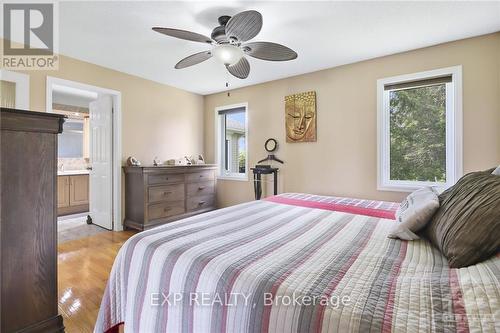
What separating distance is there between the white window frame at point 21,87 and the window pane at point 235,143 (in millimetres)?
2914

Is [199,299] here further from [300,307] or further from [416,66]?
[416,66]

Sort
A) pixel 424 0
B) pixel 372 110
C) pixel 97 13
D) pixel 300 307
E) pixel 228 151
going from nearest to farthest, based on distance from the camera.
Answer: pixel 300 307 < pixel 424 0 < pixel 97 13 < pixel 372 110 < pixel 228 151

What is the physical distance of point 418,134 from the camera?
2.92m

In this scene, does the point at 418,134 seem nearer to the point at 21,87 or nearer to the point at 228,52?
the point at 228,52

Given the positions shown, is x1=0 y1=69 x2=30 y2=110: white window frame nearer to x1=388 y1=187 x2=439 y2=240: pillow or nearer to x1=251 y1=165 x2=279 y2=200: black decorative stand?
x1=251 y1=165 x2=279 y2=200: black decorative stand

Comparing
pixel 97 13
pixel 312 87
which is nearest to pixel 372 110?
pixel 312 87

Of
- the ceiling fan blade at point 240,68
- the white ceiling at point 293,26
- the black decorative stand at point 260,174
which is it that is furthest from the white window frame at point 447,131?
the ceiling fan blade at point 240,68

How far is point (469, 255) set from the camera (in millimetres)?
871

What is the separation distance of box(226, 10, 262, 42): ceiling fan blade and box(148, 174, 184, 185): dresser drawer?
2.38 m

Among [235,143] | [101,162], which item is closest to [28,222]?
[101,162]

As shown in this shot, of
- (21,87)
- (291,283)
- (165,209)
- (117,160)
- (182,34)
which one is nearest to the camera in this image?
(291,283)

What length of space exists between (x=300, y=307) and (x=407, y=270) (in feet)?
1.57
